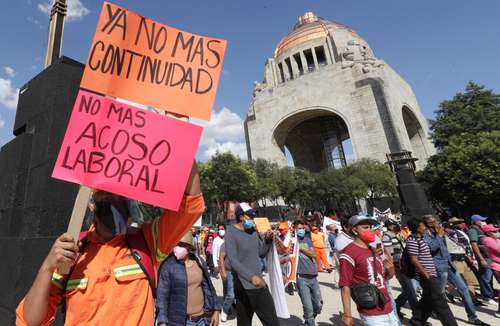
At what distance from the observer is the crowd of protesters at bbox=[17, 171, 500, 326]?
1.31 meters

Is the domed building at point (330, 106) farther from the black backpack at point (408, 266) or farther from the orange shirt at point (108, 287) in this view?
the orange shirt at point (108, 287)

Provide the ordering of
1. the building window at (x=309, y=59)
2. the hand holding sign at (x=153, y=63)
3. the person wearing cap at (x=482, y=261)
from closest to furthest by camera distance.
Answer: the hand holding sign at (x=153, y=63), the person wearing cap at (x=482, y=261), the building window at (x=309, y=59)

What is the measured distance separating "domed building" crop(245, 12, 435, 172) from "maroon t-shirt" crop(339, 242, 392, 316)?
28065mm

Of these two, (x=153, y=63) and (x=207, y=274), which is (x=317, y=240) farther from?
(x=153, y=63)

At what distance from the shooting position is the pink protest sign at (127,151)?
146cm

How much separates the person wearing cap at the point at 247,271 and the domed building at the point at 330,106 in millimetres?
27855

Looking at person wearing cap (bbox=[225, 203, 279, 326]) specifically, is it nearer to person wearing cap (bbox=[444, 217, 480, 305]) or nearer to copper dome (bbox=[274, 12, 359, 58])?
person wearing cap (bbox=[444, 217, 480, 305])

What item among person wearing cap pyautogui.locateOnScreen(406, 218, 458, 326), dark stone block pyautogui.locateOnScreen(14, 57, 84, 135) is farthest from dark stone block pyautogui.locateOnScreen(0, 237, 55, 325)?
person wearing cap pyautogui.locateOnScreen(406, 218, 458, 326)

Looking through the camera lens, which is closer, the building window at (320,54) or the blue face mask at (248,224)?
the blue face mask at (248,224)

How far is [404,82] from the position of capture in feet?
122

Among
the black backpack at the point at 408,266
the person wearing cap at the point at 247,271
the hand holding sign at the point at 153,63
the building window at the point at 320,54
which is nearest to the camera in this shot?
the hand holding sign at the point at 153,63

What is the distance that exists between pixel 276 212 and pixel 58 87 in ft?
95.7

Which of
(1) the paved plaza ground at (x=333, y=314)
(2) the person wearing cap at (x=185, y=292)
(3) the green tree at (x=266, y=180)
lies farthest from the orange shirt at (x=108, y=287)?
(3) the green tree at (x=266, y=180)

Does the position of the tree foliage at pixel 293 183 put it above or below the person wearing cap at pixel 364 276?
above
